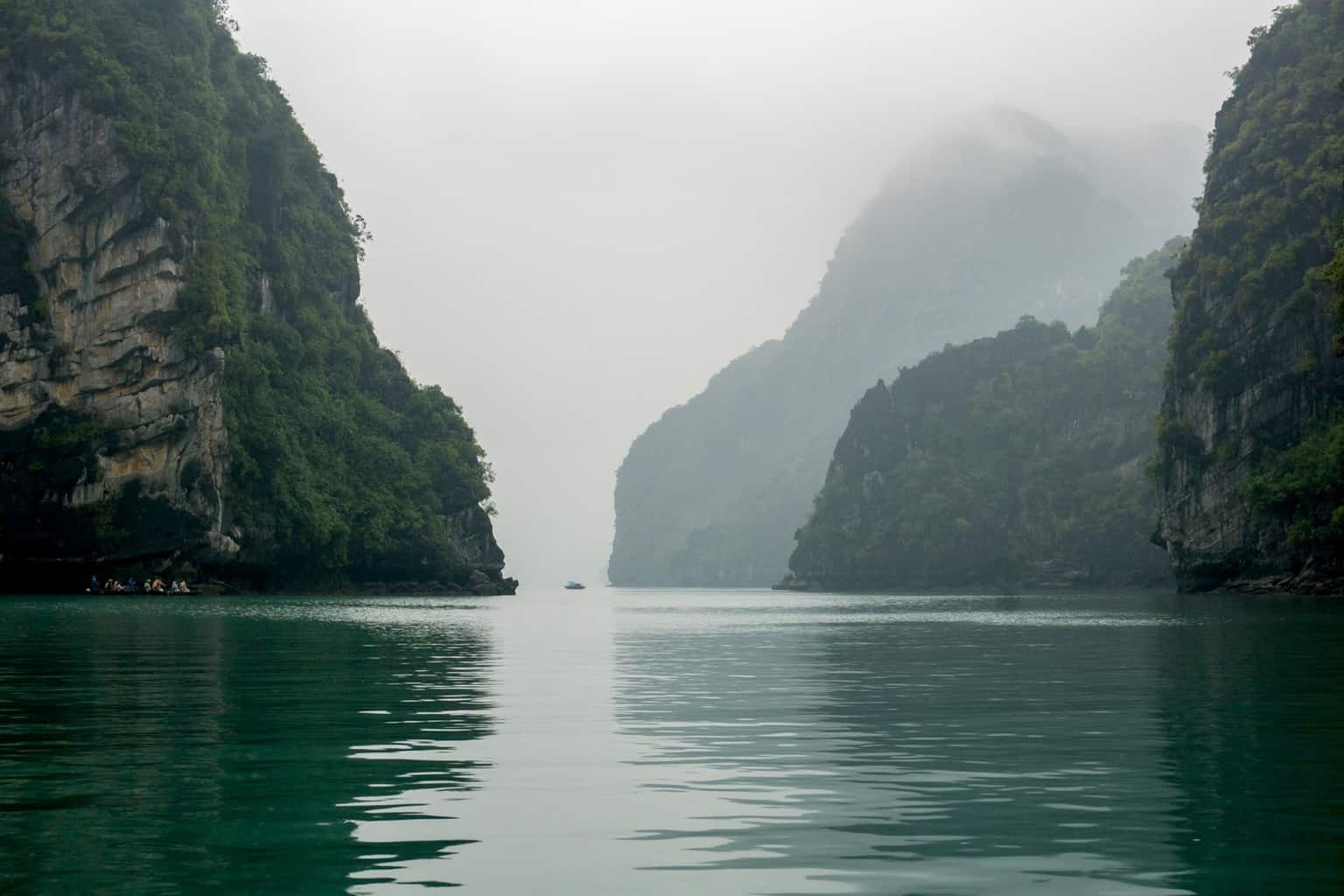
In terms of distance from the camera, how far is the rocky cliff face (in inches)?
3595

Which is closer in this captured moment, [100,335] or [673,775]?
[673,775]

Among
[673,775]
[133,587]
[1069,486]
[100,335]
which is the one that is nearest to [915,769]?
[673,775]

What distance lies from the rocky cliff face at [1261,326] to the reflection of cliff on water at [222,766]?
74.0 m

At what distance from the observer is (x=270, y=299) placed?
123000 millimetres

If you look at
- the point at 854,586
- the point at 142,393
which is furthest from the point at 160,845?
the point at 854,586

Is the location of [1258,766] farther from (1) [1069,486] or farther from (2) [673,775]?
(1) [1069,486]

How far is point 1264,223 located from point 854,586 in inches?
4272

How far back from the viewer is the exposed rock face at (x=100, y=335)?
92.1m

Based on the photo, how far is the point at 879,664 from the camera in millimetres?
29859

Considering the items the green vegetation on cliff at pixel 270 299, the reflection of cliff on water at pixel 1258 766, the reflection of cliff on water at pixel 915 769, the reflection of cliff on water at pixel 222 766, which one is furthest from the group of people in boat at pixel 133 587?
the reflection of cliff on water at pixel 1258 766

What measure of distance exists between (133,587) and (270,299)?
3995 centimetres

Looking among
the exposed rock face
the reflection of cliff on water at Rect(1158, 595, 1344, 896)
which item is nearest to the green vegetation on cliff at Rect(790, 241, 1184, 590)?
the exposed rock face

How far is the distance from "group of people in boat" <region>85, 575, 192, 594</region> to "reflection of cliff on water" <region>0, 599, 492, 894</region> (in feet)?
201

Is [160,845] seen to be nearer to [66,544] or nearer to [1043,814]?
[1043,814]
